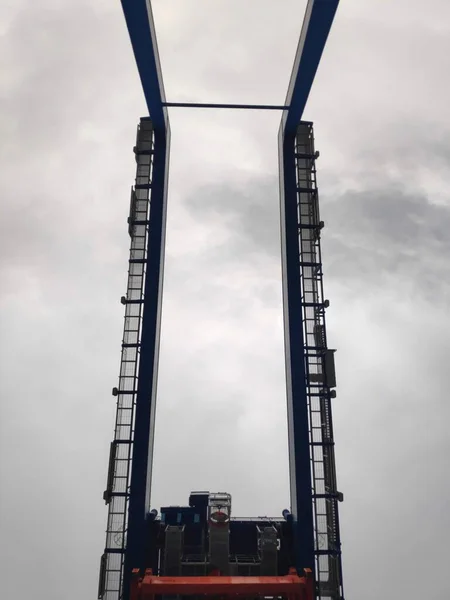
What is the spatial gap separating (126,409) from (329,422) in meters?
5.96

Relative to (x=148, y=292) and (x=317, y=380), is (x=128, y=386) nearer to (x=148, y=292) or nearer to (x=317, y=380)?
(x=148, y=292)

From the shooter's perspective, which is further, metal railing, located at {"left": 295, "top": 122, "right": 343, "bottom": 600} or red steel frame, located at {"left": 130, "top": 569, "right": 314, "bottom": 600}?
metal railing, located at {"left": 295, "top": 122, "right": 343, "bottom": 600}

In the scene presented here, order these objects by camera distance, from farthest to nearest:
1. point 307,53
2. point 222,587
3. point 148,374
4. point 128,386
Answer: point 128,386 → point 148,374 → point 307,53 → point 222,587

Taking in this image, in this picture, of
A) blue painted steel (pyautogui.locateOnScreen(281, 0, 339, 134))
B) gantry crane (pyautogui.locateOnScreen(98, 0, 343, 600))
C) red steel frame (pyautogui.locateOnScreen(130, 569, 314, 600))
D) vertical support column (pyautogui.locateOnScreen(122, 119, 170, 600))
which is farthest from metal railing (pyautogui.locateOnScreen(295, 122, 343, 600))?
vertical support column (pyautogui.locateOnScreen(122, 119, 170, 600))

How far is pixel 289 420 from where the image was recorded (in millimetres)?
15977

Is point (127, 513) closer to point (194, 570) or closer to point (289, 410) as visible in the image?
point (194, 570)

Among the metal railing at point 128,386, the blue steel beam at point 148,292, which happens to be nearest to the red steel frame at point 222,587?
the blue steel beam at point 148,292

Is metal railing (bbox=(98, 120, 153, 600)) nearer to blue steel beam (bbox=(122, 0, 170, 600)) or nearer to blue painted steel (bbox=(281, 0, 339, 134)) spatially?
blue steel beam (bbox=(122, 0, 170, 600))

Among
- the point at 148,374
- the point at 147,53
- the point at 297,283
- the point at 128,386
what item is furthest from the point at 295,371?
the point at 147,53

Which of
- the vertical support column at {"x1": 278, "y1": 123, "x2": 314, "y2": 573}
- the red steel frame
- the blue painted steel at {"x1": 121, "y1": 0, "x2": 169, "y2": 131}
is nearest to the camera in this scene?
the red steel frame

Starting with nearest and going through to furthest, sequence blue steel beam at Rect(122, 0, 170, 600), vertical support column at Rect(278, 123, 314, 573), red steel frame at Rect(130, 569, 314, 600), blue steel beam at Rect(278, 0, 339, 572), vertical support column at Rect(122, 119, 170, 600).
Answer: red steel frame at Rect(130, 569, 314, 600), blue steel beam at Rect(278, 0, 339, 572), blue steel beam at Rect(122, 0, 170, 600), vertical support column at Rect(122, 119, 170, 600), vertical support column at Rect(278, 123, 314, 573)

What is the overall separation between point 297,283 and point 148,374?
17.5 ft

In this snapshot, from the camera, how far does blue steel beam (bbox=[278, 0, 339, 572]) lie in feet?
44.3

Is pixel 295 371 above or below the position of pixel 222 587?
above
